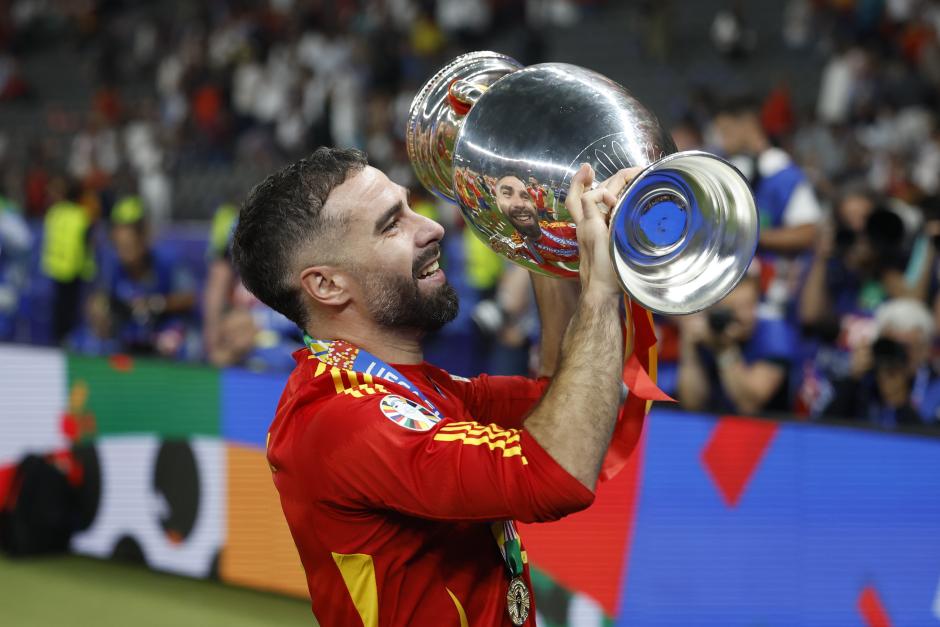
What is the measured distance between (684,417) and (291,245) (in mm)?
2406

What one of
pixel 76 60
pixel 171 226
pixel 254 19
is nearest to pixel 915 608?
pixel 171 226

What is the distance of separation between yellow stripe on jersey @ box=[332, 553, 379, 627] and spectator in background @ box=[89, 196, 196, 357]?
5.27 meters

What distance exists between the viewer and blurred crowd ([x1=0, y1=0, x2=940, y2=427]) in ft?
16.5

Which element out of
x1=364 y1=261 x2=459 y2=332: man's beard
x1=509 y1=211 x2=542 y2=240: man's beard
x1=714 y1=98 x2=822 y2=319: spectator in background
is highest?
x1=509 y1=211 x2=542 y2=240: man's beard

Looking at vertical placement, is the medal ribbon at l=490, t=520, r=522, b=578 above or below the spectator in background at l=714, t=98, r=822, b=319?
above

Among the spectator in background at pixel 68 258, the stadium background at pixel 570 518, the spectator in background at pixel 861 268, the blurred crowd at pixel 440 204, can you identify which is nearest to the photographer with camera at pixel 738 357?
the blurred crowd at pixel 440 204

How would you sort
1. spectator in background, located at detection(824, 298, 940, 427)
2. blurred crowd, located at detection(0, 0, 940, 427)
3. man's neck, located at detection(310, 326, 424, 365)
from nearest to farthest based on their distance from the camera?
man's neck, located at detection(310, 326, 424, 365), spectator in background, located at detection(824, 298, 940, 427), blurred crowd, located at detection(0, 0, 940, 427)

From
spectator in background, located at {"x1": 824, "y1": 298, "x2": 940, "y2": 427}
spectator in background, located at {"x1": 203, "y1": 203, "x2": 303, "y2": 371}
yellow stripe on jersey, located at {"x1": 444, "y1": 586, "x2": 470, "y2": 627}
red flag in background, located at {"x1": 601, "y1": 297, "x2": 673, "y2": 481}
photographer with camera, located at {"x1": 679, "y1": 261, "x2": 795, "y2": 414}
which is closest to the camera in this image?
red flag in background, located at {"x1": 601, "y1": 297, "x2": 673, "y2": 481}

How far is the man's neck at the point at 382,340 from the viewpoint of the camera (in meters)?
2.28

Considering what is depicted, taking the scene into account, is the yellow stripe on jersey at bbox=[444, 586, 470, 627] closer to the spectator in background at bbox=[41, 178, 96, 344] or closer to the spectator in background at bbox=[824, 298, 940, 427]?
the spectator in background at bbox=[824, 298, 940, 427]

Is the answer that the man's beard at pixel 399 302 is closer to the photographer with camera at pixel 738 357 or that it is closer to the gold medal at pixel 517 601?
the gold medal at pixel 517 601

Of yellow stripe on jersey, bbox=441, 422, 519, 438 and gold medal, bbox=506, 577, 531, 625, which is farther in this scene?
gold medal, bbox=506, 577, 531, 625

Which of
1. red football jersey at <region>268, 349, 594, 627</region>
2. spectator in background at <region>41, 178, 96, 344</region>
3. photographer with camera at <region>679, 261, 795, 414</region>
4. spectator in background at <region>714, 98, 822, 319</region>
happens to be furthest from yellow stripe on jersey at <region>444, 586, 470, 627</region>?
spectator in background at <region>41, 178, 96, 344</region>

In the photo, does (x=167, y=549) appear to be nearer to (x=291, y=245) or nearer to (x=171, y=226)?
(x=291, y=245)
